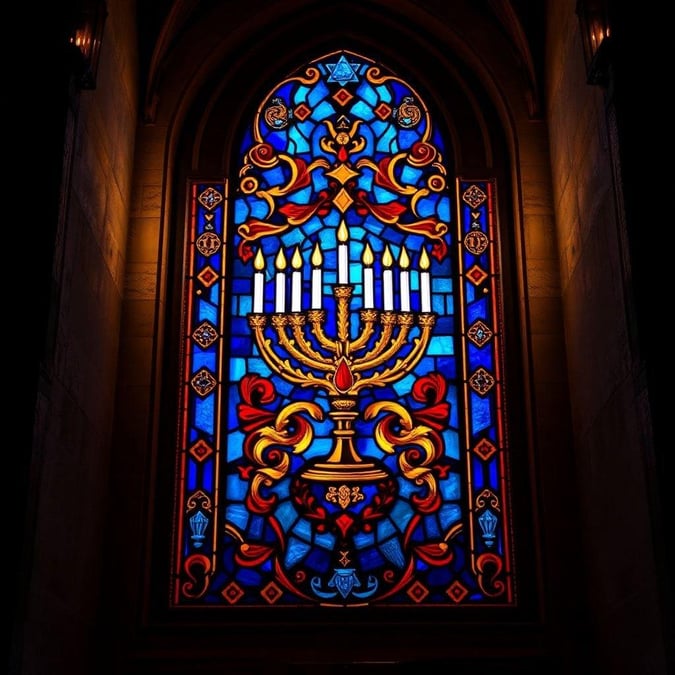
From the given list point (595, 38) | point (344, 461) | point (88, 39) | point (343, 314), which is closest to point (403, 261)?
point (343, 314)

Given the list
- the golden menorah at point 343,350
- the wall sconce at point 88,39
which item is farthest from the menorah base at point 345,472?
the wall sconce at point 88,39

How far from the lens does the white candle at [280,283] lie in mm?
7973

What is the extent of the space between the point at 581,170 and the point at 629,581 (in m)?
2.54

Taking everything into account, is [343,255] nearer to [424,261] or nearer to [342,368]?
[424,261]

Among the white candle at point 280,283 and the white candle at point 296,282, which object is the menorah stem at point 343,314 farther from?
the white candle at point 280,283

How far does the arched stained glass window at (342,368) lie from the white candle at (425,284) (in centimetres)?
2

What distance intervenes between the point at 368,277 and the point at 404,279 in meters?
0.25

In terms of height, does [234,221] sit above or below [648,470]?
above

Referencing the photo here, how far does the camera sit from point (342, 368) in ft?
25.5

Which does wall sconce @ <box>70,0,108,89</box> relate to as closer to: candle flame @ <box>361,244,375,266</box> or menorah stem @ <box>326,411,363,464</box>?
candle flame @ <box>361,244,375,266</box>

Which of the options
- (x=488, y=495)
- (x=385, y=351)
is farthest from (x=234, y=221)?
(x=488, y=495)

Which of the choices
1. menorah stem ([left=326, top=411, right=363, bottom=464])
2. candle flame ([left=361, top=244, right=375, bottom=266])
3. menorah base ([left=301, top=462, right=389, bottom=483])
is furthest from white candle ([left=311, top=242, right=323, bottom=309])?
menorah base ([left=301, top=462, right=389, bottom=483])

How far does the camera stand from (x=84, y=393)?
21.9 feet

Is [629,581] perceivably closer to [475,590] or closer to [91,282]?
[475,590]
